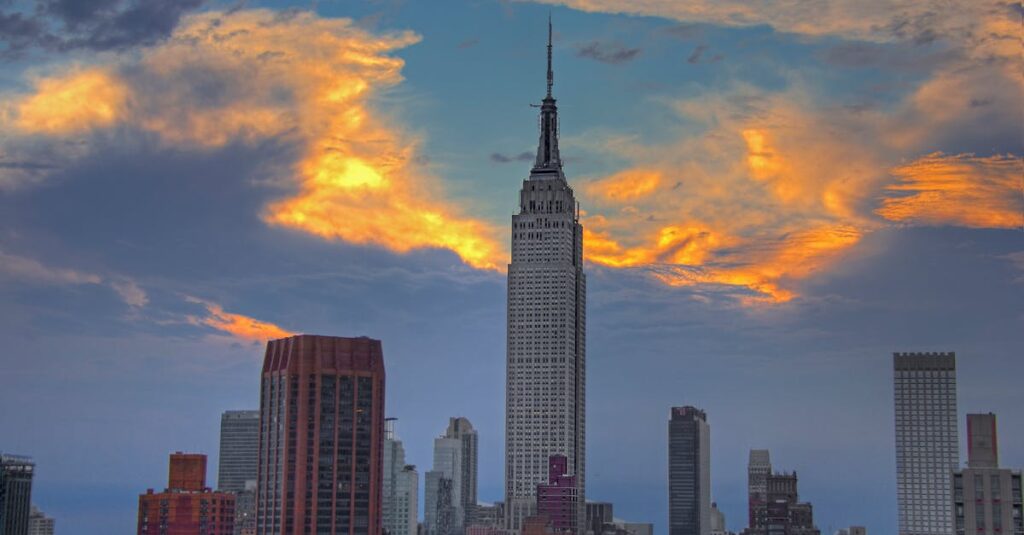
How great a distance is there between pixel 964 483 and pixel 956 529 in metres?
5.37

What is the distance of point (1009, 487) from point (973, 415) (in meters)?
17.9

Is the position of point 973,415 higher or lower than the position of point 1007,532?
higher

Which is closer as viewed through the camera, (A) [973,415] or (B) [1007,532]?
(B) [1007,532]

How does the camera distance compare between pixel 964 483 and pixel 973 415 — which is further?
pixel 973 415

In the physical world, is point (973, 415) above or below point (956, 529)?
above

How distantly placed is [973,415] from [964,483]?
1527 cm

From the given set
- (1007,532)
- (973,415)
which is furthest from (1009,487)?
(973,415)

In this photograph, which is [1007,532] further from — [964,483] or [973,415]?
[973,415]

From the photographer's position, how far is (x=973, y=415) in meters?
174

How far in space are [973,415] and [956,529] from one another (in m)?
17.1

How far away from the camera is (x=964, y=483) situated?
160 m

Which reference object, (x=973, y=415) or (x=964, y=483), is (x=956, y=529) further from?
(x=973, y=415)

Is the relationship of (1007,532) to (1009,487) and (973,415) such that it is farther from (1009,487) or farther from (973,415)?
(973,415)

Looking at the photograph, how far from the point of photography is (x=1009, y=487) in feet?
514
